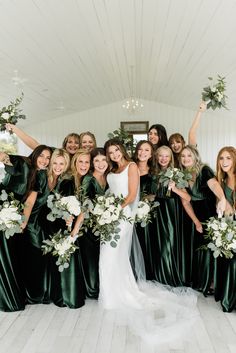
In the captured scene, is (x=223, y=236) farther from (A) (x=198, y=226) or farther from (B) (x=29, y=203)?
(B) (x=29, y=203)

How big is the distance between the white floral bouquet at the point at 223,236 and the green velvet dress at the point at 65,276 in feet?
4.59

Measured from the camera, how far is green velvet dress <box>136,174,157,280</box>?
14.8ft

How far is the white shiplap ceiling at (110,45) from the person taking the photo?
506 cm

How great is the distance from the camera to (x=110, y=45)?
714 cm

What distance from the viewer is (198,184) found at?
4.25 meters

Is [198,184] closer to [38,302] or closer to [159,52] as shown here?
[38,302]

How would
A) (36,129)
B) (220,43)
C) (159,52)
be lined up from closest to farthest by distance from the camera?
1. (220,43)
2. (159,52)
3. (36,129)

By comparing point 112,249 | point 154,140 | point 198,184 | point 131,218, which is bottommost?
point 112,249

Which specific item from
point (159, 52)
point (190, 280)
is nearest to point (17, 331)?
point (190, 280)

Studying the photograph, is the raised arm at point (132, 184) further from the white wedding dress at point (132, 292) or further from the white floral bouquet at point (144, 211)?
the white floral bouquet at point (144, 211)

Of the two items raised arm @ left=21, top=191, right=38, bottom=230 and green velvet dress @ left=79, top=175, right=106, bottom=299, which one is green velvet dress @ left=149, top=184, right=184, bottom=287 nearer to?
green velvet dress @ left=79, top=175, right=106, bottom=299

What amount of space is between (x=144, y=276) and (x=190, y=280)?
0.54 m

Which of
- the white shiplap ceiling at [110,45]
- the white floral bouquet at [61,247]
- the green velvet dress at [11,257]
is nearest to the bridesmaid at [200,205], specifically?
the white floral bouquet at [61,247]

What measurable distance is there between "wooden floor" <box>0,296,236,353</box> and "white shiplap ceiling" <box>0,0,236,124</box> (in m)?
3.43
